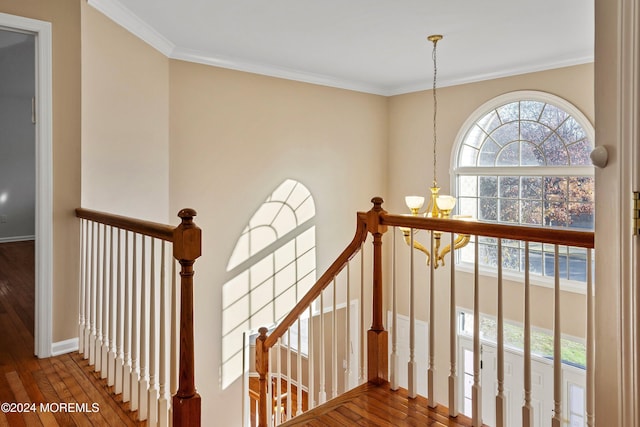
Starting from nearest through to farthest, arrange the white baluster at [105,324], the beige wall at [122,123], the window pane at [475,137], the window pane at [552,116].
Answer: the white baluster at [105,324] → the beige wall at [122,123] → the window pane at [552,116] → the window pane at [475,137]

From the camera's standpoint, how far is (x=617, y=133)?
104 centimetres

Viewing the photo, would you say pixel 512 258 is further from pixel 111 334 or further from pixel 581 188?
pixel 111 334

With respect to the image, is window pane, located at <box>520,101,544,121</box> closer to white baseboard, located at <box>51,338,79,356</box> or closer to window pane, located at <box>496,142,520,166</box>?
window pane, located at <box>496,142,520,166</box>

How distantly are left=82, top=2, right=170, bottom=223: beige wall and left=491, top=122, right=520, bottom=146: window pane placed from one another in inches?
147

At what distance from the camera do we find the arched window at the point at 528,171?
14.9 feet

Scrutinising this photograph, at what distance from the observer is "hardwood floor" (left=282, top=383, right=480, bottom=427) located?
2.04 m

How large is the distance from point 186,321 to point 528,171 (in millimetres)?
4407

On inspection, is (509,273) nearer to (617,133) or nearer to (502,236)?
(502,236)

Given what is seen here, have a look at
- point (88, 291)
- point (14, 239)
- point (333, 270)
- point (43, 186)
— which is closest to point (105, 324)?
point (88, 291)

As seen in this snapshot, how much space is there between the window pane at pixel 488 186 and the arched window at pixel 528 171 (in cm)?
1

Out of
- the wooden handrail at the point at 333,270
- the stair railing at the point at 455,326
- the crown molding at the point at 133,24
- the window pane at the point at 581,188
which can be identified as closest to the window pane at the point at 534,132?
the window pane at the point at 581,188

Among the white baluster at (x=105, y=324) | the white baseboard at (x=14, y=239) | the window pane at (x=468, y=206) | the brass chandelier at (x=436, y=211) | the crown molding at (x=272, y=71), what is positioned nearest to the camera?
the white baluster at (x=105, y=324)

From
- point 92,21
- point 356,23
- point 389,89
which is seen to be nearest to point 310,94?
point 389,89

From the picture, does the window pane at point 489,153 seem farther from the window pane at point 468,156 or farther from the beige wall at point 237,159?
the beige wall at point 237,159
